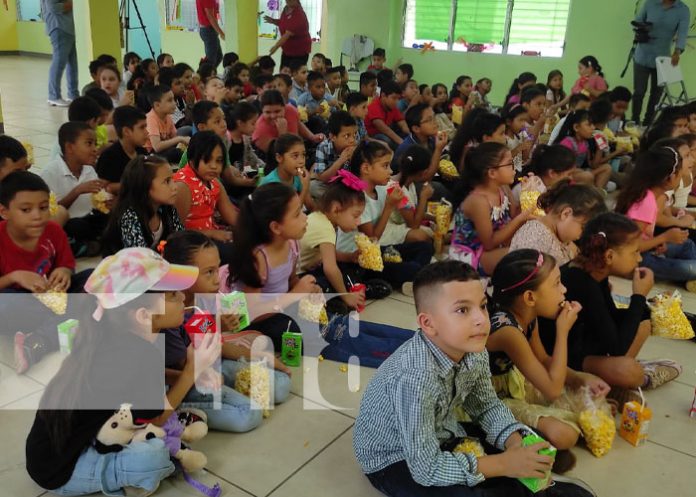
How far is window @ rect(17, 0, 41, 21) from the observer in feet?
54.7

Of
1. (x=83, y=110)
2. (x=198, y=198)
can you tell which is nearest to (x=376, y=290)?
(x=198, y=198)

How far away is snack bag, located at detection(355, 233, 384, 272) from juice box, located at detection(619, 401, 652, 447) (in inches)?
56.9

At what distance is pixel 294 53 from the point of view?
8.70 meters

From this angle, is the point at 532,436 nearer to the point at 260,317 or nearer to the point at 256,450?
the point at 256,450

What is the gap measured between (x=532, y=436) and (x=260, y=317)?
54.6 inches

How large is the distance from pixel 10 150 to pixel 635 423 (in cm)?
326

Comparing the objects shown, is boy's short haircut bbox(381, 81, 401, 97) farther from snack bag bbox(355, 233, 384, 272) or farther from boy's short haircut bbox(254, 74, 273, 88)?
snack bag bbox(355, 233, 384, 272)

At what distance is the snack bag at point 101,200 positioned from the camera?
12.2 feet

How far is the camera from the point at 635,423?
231 cm

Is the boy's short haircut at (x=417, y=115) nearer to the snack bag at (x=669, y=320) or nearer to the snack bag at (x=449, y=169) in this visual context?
the snack bag at (x=449, y=169)

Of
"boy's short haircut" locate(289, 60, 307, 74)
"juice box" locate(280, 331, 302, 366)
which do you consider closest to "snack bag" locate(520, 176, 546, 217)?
"juice box" locate(280, 331, 302, 366)

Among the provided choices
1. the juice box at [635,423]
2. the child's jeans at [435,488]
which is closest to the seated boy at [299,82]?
the juice box at [635,423]

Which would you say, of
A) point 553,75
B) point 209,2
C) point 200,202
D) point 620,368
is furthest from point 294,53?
point 620,368

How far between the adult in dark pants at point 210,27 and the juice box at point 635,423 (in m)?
7.99
